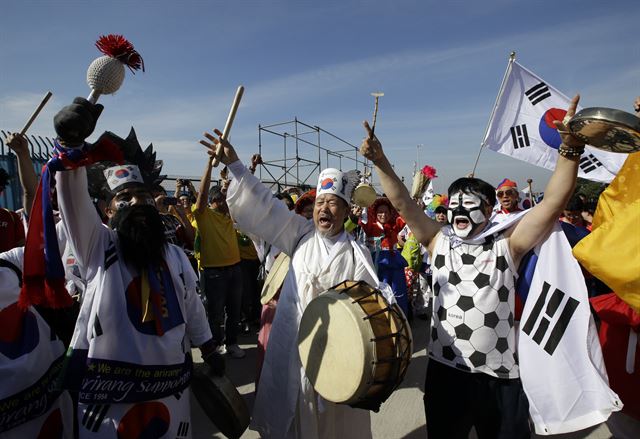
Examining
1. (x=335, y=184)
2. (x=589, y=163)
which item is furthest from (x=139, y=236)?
(x=589, y=163)

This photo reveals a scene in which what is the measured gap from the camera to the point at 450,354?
224cm

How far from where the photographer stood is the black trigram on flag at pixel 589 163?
372cm

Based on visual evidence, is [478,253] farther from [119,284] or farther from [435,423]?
[119,284]

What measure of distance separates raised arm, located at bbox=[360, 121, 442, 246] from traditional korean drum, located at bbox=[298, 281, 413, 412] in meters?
0.60

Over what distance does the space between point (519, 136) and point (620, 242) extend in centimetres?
307

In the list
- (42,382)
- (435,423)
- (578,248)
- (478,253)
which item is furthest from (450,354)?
(42,382)

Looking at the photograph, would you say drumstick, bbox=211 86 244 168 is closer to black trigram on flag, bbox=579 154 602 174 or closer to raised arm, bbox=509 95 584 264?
raised arm, bbox=509 95 584 264

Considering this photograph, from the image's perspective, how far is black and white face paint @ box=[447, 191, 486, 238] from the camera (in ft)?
7.73

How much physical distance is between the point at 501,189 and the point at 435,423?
369 centimetres

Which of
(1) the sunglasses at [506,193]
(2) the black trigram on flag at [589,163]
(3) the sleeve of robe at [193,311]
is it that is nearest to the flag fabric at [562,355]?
(3) the sleeve of robe at [193,311]

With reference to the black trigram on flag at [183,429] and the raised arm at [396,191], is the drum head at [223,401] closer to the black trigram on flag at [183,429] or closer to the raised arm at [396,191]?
the black trigram on flag at [183,429]

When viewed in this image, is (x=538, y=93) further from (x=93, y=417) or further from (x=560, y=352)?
(x=93, y=417)

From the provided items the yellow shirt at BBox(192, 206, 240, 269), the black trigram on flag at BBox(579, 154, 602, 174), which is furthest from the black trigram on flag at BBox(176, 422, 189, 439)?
the black trigram on flag at BBox(579, 154, 602, 174)

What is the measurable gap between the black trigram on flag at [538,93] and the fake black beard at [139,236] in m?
4.32
